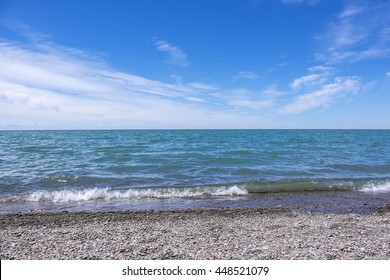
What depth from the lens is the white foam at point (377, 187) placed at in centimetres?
1411

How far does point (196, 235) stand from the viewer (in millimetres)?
6945

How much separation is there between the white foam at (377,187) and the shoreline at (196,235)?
481 centimetres

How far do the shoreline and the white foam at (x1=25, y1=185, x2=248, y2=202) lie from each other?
296 cm

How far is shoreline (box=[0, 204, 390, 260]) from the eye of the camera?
563 cm

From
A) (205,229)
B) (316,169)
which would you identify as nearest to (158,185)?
(205,229)

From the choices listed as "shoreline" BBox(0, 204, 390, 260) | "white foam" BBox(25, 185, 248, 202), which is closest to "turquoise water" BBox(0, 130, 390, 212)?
"white foam" BBox(25, 185, 248, 202)

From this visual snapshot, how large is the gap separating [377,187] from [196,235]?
12.9 metres

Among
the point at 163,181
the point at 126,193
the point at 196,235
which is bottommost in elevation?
the point at 126,193

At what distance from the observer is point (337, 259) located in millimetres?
5254

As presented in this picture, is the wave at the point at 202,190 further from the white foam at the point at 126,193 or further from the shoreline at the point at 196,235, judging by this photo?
the shoreline at the point at 196,235

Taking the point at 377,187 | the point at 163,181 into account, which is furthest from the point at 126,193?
the point at 377,187

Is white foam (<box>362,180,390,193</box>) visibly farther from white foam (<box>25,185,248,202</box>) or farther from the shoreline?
white foam (<box>25,185,248,202</box>)

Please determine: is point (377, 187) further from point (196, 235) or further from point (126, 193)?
point (126, 193)
